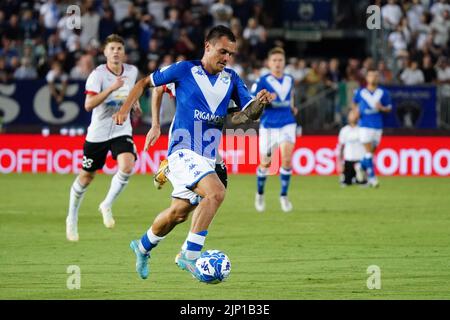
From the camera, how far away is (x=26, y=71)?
26391 mm

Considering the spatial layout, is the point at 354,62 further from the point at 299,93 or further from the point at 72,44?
→ the point at 72,44

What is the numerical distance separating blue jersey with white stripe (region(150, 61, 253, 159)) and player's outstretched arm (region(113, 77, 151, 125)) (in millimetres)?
102

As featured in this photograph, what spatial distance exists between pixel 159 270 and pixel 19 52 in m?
17.1

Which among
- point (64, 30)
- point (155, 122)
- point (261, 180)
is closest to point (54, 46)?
point (64, 30)

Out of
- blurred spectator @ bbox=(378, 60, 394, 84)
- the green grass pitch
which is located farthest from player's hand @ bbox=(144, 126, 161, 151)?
blurred spectator @ bbox=(378, 60, 394, 84)

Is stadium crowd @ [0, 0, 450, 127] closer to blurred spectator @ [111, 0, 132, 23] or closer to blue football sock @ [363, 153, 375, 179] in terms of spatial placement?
blurred spectator @ [111, 0, 132, 23]

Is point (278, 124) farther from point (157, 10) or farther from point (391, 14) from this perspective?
point (157, 10)

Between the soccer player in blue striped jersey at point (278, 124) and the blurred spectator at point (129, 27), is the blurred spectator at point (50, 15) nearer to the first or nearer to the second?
the blurred spectator at point (129, 27)

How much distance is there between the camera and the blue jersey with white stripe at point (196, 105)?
10.0m

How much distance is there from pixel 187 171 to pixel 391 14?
19787mm

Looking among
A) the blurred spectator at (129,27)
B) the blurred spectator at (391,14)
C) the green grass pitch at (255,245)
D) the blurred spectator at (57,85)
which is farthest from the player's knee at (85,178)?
the blurred spectator at (391,14)

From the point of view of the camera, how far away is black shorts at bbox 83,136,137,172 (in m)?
14.0

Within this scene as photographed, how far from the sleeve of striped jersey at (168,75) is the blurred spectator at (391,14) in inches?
748

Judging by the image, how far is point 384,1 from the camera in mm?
29109
